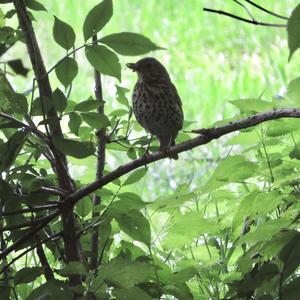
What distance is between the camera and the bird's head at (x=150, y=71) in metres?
2.08

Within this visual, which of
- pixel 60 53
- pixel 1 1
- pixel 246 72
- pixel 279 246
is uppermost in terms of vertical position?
pixel 60 53

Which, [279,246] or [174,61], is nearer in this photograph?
[279,246]

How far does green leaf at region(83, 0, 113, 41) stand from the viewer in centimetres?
86

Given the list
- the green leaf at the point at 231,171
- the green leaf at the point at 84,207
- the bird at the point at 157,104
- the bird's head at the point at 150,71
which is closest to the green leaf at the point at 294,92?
the green leaf at the point at 231,171

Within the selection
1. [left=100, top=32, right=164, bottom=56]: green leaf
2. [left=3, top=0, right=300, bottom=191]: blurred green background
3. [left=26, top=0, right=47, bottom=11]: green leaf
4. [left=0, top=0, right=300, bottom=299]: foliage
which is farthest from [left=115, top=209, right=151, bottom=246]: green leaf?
[left=3, top=0, right=300, bottom=191]: blurred green background

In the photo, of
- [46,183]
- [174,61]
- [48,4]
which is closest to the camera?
[46,183]

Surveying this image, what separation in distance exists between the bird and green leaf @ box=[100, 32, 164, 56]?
1064 mm

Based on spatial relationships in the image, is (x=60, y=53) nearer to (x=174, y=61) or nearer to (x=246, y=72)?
(x=174, y=61)

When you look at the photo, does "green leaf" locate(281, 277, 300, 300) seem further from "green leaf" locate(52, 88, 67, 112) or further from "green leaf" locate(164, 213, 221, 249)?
"green leaf" locate(52, 88, 67, 112)

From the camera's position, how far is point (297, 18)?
0.58 metres

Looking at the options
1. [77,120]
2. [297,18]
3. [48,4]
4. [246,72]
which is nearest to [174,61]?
[246,72]

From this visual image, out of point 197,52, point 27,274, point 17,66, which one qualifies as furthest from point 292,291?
point 197,52

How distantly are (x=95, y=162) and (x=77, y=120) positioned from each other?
0.29 meters

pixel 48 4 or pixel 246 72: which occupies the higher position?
pixel 48 4
